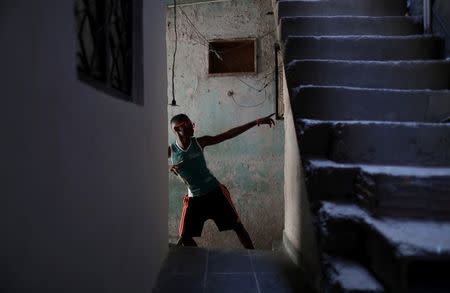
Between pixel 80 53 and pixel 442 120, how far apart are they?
2.00 meters

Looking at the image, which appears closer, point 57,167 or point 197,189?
point 57,167

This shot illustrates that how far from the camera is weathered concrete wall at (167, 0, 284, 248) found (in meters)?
5.24

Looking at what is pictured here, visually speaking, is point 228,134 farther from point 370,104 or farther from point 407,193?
point 407,193

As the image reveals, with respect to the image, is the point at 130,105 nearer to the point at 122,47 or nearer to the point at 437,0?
the point at 122,47

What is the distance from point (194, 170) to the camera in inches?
155

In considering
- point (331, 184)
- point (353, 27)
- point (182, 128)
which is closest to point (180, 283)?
point (331, 184)

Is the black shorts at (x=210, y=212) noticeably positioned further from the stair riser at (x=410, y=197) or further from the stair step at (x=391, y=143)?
the stair riser at (x=410, y=197)

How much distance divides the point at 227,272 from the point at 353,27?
7.06 feet

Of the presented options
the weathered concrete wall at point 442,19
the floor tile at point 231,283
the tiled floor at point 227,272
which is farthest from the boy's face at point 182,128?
the weathered concrete wall at point 442,19

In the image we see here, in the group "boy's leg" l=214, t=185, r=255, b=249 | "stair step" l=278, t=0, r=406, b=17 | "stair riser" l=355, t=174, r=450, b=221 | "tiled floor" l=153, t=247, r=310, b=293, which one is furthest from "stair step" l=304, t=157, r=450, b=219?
"boy's leg" l=214, t=185, r=255, b=249

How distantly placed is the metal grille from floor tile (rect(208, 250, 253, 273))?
4.54 ft

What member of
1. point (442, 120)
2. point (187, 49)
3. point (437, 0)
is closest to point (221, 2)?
point (187, 49)

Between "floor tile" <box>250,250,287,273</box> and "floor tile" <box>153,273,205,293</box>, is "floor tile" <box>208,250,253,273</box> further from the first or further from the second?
"floor tile" <box>153,273,205,293</box>

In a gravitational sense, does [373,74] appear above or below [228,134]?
above
